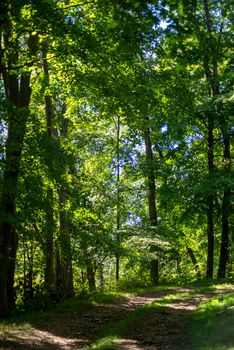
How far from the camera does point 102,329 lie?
11430 millimetres

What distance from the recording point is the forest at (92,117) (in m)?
8.39

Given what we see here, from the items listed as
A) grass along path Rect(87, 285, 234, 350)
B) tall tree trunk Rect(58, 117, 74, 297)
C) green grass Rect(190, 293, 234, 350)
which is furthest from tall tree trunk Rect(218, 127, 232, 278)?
green grass Rect(190, 293, 234, 350)

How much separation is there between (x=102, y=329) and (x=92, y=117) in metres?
7.63

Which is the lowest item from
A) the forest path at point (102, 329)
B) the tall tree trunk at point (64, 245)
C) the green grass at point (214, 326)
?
the forest path at point (102, 329)

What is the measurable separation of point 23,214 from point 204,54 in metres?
6.04

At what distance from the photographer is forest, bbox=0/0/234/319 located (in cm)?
839

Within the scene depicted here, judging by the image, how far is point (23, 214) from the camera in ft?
37.7

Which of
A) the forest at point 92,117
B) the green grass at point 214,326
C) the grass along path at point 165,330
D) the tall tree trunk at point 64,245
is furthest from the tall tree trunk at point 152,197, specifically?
the green grass at point 214,326

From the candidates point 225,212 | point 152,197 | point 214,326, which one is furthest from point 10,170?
point 152,197

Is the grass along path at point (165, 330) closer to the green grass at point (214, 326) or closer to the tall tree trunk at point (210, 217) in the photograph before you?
the green grass at point (214, 326)

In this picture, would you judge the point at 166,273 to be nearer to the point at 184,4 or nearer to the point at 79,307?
the point at 79,307

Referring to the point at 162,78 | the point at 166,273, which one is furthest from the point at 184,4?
the point at 166,273

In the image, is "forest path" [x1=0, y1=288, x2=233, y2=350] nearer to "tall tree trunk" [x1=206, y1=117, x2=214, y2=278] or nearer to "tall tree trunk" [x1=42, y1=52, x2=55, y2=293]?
"tall tree trunk" [x1=42, y1=52, x2=55, y2=293]

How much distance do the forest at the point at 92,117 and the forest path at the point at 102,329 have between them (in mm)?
1501
